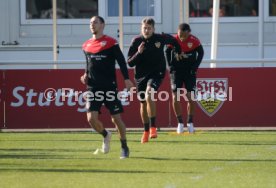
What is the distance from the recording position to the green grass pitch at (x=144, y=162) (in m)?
11.5

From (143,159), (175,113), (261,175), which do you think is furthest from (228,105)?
(261,175)

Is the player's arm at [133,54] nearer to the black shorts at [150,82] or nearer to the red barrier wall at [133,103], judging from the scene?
the black shorts at [150,82]

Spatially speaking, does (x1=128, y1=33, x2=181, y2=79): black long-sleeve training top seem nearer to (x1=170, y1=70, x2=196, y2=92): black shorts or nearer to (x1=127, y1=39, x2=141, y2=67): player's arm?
(x1=127, y1=39, x2=141, y2=67): player's arm

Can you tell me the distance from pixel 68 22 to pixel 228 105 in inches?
365

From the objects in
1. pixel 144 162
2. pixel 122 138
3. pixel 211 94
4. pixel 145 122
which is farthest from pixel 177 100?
pixel 144 162

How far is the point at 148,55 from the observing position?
16.7 meters

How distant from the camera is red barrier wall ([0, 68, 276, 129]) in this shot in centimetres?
1944

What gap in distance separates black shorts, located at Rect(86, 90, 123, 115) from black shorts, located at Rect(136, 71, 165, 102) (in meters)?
2.51

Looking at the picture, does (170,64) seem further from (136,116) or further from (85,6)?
(85,6)

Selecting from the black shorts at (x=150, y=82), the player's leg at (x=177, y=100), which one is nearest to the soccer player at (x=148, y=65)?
the black shorts at (x=150, y=82)

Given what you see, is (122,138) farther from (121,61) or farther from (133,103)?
(133,103)

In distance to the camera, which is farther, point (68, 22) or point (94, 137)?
point (68, 22)

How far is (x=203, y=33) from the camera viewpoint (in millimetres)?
27234

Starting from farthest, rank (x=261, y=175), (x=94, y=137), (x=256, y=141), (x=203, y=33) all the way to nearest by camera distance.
A: (x=203, y=33), (x=94, y=137), (x=256, y=141), (x=261, y=175)
